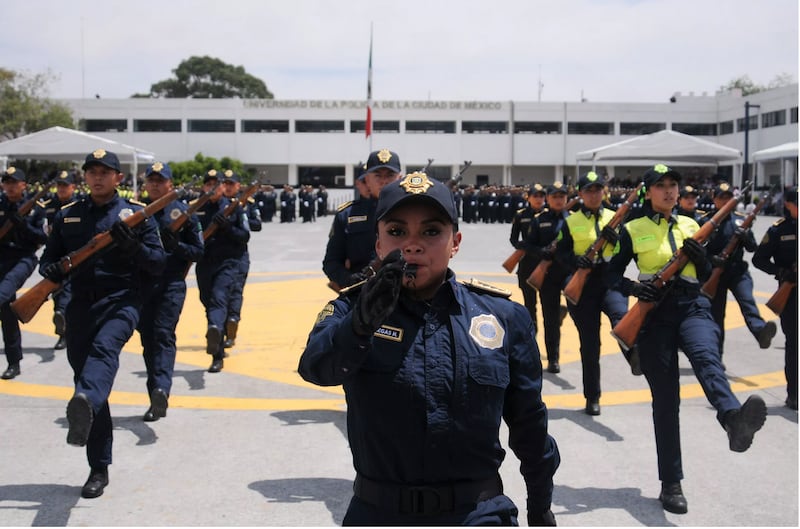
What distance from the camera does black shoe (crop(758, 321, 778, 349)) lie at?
7.95m

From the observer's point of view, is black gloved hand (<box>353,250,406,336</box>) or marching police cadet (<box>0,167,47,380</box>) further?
marching police cadet (<box>0,167,47,380</box>)

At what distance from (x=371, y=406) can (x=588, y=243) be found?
5.80 metres

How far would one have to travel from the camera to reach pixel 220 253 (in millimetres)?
8945

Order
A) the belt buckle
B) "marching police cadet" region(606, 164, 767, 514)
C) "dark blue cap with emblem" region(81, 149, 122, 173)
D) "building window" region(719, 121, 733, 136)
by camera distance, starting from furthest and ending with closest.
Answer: "building window" region(719, 121, 733, 136) < "dark blue cap with emblem" region(81, 149, 122, 173) < "marching police cadet" region(606, 164, 767, 514) < the belt buckle

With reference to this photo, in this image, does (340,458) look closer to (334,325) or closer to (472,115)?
(334,325)

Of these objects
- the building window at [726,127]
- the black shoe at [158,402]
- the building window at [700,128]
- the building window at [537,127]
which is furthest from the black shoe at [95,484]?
the building window at [700,128]

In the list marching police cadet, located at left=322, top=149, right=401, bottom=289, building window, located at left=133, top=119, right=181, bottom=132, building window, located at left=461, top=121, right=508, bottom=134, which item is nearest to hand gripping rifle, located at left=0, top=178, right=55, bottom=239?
marching police cadet, located at left=322, top=149, right=401, bottom=289

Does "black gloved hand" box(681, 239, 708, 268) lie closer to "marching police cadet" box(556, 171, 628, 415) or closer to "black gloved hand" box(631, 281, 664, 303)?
"black gloved hand" box(631, 281, 664, 303)

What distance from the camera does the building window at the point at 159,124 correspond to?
229ft

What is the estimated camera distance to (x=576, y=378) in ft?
27.7

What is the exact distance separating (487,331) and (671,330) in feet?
10.4

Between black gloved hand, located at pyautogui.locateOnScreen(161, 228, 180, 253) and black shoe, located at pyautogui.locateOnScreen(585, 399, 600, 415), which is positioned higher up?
black gloved hand, located at pyautogui.locateOnScreen(161, 228, 180, 253)

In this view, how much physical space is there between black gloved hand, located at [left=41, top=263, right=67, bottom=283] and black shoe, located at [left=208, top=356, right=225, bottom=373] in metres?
3.13

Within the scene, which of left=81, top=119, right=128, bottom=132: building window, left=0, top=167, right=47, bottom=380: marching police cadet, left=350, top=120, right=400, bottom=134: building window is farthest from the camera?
left=81, top=119, right=128, bottom=132: building window
